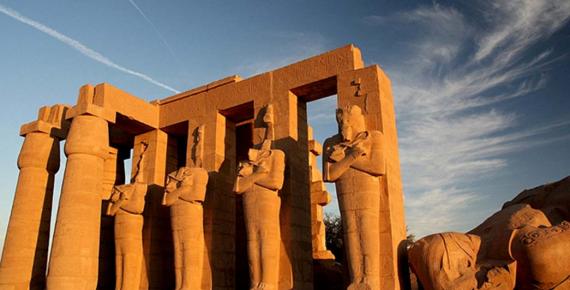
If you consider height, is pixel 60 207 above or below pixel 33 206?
below

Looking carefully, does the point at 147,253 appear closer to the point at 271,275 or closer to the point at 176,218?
the point at 176,218

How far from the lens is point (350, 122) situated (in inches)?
415

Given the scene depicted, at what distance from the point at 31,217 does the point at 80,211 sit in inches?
106

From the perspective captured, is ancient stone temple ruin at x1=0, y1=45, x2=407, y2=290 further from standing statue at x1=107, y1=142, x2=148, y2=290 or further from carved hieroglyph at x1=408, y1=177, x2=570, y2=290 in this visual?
carved hieroglyph at x1=408, y1=177, x2=570, y2=290

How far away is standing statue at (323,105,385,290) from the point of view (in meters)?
9.60

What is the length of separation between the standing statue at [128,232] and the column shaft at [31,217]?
227cm

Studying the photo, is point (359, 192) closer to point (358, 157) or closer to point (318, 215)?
point (358, 157)

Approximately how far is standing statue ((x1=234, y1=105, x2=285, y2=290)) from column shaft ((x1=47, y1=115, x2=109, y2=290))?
3.87 m

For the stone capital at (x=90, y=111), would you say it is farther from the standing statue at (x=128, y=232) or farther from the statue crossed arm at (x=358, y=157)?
the statue crossed arm at (x=358, y=157)

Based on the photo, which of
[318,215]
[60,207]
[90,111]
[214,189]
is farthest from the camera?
[318,215]

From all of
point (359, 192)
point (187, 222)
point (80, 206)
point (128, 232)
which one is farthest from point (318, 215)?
point (80, 206)

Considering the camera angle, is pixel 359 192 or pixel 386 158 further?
pixel 386 158

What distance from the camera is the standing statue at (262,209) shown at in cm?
1096

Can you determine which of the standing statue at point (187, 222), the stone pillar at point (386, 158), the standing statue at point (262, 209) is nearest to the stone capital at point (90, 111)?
the standing statue at point (187, 222)
